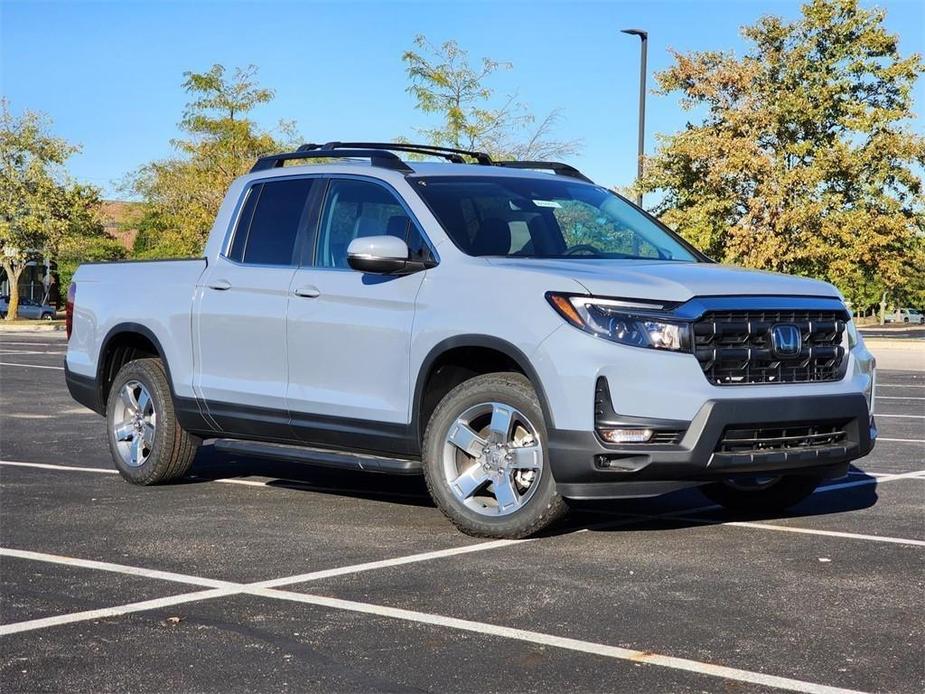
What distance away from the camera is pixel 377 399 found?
7.65 m

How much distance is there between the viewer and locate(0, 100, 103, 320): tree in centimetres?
6131

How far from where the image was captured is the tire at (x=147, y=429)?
906 centimetres

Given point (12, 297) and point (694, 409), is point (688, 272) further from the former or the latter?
point (12, 297)

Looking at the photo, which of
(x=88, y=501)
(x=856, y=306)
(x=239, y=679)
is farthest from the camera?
(x=856, y=306)

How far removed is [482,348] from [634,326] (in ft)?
3.08

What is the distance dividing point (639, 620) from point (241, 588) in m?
1.72

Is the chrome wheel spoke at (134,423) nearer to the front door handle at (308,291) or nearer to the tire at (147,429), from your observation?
the tire at (147,429)

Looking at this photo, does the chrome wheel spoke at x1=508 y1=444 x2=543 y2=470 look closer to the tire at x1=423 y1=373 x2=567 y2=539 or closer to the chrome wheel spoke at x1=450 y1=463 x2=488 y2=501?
the tire at x1=423 y1=373 x2=567 y2=539

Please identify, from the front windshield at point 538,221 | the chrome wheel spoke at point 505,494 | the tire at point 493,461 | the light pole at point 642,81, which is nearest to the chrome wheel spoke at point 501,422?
the tire at point 493,461

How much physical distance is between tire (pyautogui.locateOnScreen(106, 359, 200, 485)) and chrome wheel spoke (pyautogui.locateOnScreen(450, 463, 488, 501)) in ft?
8.56

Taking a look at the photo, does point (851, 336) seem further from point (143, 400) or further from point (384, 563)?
point (143, 400)

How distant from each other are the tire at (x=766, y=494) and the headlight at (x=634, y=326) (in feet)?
5.90

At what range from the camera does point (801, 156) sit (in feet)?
135

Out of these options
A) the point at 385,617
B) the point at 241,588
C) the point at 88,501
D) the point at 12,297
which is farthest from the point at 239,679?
the point at 12,297
